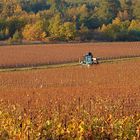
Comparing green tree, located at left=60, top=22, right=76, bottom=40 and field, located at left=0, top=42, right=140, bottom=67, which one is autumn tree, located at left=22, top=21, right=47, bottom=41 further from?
field, located at left=0, top=42, right=140, bottom=67

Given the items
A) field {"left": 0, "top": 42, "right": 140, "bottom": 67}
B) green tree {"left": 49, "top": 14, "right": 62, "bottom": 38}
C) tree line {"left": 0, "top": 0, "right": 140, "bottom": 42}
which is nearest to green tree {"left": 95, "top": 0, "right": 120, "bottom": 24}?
tree line {"left": 0, "top": 0, "right": 140, "bottom": 42}

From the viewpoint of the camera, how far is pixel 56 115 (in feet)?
39.1

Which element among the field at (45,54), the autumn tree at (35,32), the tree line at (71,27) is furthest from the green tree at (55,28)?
the field at (45,54)

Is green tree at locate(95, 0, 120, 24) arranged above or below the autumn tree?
above

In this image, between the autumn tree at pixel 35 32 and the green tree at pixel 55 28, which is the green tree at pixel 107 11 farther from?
the autumn tree at pixel 35 32

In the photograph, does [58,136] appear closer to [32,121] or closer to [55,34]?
[32,121]

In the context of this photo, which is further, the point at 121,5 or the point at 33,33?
the point at 121,5

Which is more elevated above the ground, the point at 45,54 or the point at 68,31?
the point at 45,54

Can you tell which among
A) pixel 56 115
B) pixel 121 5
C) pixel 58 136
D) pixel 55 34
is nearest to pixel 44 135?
pixel 58 136

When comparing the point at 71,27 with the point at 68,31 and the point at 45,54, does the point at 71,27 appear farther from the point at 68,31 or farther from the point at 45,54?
the point at 45,54

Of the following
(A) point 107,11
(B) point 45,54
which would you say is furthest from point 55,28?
(B) point 45,54

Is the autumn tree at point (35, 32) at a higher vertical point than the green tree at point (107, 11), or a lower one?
lower

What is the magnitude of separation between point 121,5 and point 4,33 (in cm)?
4731

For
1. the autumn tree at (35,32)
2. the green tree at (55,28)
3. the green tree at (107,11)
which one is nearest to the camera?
the green tree at (55,28)
